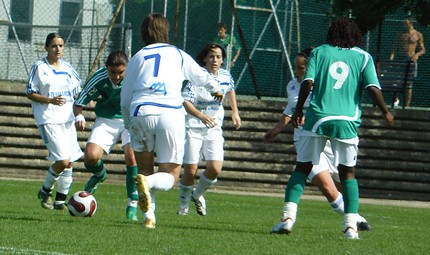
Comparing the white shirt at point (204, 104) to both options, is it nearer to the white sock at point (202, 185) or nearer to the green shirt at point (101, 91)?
the white sock at point (202, 185)

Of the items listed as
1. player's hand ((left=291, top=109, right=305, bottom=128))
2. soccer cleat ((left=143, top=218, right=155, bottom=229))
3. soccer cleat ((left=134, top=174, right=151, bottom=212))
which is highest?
player's hand ((left=291, top=109, right=305, bottom=128))

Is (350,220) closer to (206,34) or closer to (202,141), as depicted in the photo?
(202,141)

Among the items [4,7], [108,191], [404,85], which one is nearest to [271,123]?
[404,85]

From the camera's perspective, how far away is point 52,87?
1425cm

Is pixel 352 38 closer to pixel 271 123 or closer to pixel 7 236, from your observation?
pixel 7 236

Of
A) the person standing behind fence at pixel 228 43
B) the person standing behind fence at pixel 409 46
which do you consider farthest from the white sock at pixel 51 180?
the person standing behind fence at pixel 409 46

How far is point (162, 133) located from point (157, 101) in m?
0.28

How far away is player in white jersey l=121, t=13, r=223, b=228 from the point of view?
9859mm

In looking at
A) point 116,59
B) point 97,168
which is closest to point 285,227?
point 116,59

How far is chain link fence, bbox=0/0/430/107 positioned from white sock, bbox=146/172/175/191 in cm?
1165

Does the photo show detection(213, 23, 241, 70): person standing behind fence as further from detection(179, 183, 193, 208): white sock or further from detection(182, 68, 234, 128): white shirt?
detection(179, 183, 193, 208): white sock

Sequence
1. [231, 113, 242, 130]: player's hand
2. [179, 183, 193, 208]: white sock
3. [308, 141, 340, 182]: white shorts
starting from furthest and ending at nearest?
[231, 113, 242, 130]: player's hand → [179, 183, 193, 208]: white sock → [308, 141, 340, 182]: white shorts

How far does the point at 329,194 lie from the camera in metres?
12.0

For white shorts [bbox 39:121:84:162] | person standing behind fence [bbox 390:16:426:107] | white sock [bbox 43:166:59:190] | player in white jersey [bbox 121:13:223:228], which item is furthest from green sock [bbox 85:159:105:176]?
person standing behind fence [bbox 390:16:426:107]
